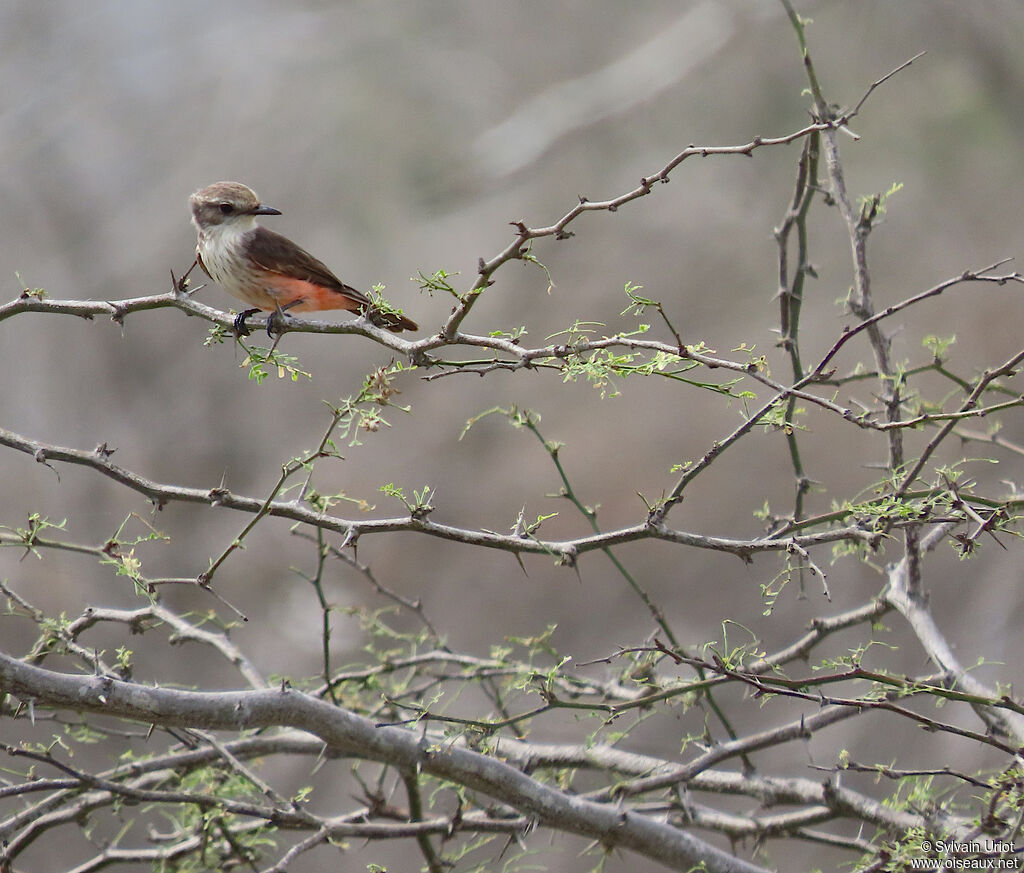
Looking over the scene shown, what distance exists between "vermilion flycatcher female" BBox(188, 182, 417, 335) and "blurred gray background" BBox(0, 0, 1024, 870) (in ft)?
12.7

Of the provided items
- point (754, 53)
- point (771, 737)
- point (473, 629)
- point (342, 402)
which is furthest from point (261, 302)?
point (754, 53)

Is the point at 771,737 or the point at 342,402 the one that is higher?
the point at 342,402

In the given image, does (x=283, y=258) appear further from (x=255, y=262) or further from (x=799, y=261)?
(x=799, y=261)

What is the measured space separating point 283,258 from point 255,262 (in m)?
0.06

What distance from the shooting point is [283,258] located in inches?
86.8

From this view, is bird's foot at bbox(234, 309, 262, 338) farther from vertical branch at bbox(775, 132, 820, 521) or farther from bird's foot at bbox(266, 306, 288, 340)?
vertical branch at bbox(775, 132, 820, 521)

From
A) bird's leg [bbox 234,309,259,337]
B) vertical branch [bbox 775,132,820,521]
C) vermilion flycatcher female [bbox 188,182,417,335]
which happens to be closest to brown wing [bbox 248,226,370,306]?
vermilion flycatcher female [bbox 188,182,417,335]

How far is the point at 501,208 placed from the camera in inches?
282

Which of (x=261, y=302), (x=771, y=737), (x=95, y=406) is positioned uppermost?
(x=95, y=406)

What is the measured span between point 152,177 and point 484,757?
614 cm

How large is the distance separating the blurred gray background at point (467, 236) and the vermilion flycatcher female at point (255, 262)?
153 inches

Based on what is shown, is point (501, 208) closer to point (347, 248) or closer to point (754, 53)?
point (347, 248)

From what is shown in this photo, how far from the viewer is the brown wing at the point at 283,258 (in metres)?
2.19

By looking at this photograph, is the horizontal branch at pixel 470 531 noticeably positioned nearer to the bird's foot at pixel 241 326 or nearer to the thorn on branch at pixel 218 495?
the thorn on branch at pixel 218 495
